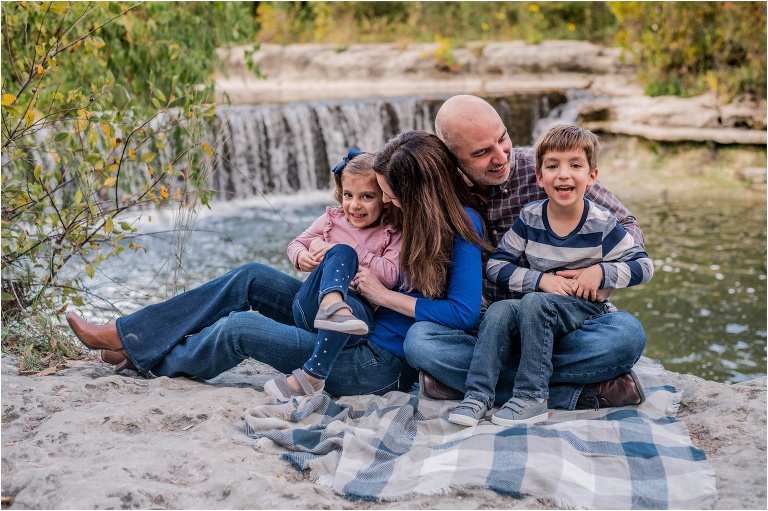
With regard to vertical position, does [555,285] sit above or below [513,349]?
above

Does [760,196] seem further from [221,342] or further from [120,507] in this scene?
[120,507]

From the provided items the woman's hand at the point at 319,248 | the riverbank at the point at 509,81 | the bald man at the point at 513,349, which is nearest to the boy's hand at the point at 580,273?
the bald man at the point at 513,349

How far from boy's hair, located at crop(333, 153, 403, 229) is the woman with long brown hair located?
9cm

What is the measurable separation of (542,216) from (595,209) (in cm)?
20

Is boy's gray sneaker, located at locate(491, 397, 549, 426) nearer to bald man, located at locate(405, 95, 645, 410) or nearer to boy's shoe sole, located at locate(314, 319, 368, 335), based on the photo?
bald man, located at locate(405, 95, 645, 410)

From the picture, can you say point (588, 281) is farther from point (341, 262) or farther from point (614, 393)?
→ point (341, 262)

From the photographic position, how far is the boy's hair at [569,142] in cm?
317

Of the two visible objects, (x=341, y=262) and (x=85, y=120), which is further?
(x=85, y=120)

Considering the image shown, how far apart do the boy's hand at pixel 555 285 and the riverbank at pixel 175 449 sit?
2.14ft

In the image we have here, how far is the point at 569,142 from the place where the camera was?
3.17 m

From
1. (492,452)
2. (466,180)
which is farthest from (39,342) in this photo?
(492,452)

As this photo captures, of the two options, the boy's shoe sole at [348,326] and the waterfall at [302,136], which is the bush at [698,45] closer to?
the waterfall at [302,136]

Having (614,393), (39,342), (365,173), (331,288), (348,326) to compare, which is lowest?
(614,393)

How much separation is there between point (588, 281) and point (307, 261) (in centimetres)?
110
